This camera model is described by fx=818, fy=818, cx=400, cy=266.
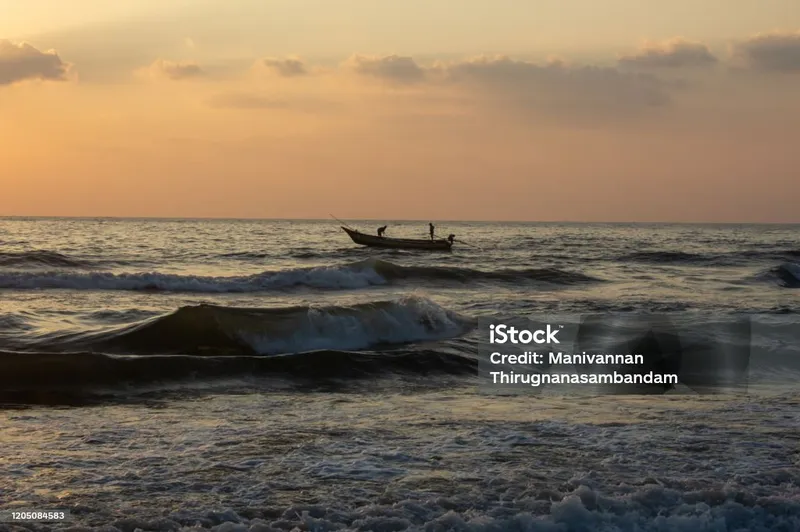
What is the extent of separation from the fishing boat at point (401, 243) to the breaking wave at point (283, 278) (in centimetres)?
1823

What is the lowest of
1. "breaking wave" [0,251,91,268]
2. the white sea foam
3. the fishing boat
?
the white sea foam

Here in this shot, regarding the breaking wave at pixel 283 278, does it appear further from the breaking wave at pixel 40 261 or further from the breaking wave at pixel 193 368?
the breaking wave at pixel 193 368

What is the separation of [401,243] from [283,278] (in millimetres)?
24694

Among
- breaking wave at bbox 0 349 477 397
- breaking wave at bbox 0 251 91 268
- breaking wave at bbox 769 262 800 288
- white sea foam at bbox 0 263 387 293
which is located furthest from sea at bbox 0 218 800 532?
breaking wave at bbox 0 251 91 268

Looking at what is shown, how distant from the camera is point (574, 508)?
231 inches

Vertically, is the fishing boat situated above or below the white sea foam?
above

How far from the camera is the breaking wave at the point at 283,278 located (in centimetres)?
2744

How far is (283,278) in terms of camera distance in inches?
1210

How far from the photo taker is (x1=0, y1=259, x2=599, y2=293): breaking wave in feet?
90.0

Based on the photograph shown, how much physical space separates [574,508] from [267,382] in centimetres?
598

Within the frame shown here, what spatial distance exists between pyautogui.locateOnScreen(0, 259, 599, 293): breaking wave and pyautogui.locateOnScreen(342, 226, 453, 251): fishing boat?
18229 millimetres

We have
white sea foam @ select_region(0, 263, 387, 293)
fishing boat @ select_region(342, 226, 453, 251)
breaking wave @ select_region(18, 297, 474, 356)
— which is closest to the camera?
breaking wave @ select_region(18, 297, 474, 356)

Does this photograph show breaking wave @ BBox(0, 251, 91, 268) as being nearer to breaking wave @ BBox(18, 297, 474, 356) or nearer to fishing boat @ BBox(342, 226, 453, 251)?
breaking wave @ BBox(18, 297, 474, 356)

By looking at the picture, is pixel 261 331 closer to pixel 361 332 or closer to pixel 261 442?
pixel 361 332
